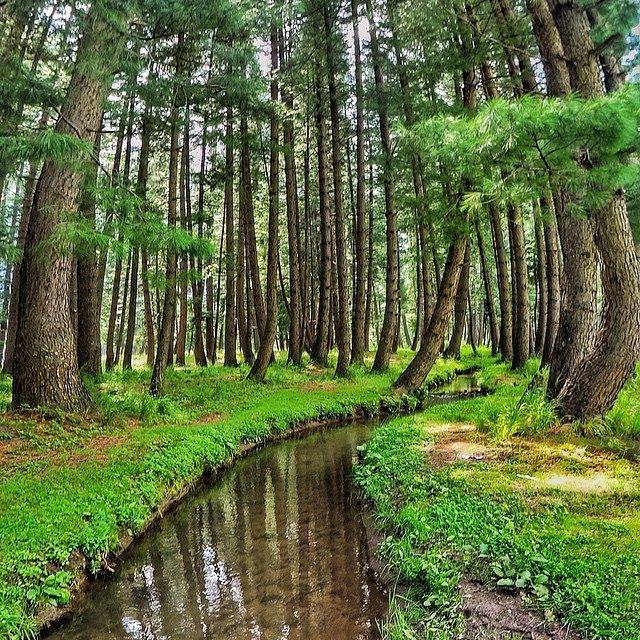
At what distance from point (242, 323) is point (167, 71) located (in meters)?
9.66

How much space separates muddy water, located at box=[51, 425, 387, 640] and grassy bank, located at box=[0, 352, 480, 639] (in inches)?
13.2

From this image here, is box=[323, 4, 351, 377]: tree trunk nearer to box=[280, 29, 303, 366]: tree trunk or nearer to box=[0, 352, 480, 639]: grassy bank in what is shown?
box=[280, 29, 303, 366]: tree trunk

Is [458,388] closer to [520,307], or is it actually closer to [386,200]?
[520,307]

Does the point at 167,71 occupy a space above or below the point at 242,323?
above

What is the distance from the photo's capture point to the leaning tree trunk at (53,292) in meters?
8.30

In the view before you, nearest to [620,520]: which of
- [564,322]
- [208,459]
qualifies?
[564,322]

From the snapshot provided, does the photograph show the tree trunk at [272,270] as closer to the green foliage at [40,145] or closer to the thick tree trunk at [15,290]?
the thick tree trunk at [15,290]

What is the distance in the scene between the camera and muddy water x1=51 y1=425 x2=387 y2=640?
409 cm

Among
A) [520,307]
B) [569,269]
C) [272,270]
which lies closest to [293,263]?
[272,270]

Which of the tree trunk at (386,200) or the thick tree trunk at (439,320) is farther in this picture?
the tree trunk at (386,200)

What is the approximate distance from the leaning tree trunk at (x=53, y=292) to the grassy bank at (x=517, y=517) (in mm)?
4868

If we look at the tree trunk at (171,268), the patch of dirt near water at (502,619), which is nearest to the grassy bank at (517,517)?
the patch of dirt near water at (502,619)

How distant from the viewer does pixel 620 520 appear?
14.6 feet

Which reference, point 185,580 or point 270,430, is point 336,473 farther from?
point 185,580
